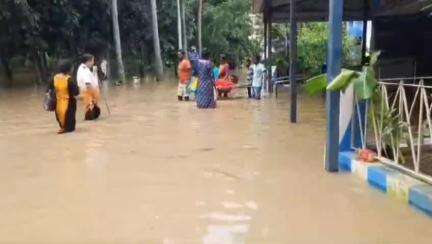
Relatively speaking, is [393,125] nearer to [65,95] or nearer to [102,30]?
[65,95]

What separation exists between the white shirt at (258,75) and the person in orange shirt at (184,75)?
5.95ft

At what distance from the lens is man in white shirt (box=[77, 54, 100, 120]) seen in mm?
11859

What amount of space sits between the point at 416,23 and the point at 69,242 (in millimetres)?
13813

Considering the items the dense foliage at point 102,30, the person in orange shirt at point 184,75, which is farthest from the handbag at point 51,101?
the dense foliage at point 102,30

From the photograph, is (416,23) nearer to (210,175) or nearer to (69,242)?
(210,175)

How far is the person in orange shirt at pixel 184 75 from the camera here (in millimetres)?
16781

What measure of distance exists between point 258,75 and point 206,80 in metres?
2.55

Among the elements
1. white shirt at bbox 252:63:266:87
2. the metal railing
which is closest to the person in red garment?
white shirt at bbox 252:63:266:87

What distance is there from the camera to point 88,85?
12.0 metres

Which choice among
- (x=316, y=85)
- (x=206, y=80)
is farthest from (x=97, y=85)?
(x=316, y=85)

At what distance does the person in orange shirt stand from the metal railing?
10.2 m

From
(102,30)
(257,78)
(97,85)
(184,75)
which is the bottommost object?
(257,78)

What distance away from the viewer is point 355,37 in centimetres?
2814

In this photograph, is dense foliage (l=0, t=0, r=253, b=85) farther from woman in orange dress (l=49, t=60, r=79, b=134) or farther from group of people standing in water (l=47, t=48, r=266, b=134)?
woman in orange dress (l=49, t=60, r=79, b=134)
